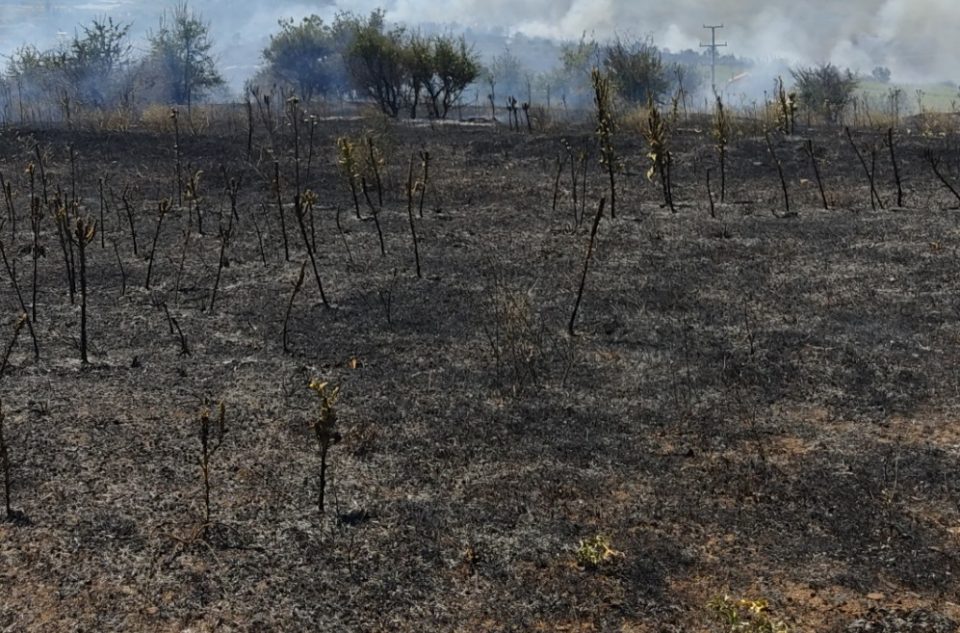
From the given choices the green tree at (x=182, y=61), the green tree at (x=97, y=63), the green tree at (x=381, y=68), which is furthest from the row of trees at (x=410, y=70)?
the green tree at (x=182, y=61)

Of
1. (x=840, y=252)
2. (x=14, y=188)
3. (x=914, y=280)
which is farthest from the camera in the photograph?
(x=14, y=188)

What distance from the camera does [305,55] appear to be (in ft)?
146

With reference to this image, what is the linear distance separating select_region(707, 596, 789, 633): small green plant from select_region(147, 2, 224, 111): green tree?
38031mm

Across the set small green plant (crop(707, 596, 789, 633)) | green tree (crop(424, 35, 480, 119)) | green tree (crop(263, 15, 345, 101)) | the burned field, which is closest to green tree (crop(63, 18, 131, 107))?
green tree (crop(263, 15, 345, 101))

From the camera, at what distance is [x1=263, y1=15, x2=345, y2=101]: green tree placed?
141ft

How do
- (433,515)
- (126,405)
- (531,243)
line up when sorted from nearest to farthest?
(433,515), (126,405), (531,243)

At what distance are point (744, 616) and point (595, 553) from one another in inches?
22.7

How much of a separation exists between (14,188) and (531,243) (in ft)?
23.4

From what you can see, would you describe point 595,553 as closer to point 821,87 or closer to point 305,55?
point 821,87

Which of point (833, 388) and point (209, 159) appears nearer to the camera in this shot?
point (833, 388)

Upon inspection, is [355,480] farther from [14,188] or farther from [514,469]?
[14,188]

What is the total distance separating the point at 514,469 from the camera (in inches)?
173

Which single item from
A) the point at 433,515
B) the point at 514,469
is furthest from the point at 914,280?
the point at 433,515

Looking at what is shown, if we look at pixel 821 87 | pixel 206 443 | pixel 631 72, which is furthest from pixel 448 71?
pixel 206 443
